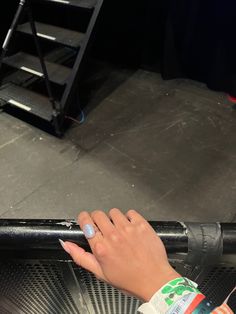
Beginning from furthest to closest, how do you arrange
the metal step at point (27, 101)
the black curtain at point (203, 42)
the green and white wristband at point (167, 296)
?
the black curtain at point (203, 42)
the metal step at point (27, 101)
the green and white wristband at point (167, 296)

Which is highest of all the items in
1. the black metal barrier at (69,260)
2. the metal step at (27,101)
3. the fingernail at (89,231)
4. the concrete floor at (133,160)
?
the fingernail at (89,231)

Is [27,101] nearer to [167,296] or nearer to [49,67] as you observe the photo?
[49,67]

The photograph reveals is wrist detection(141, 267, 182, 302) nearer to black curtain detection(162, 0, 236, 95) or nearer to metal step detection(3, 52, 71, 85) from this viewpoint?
metal step detection(3, 52, 71, 85)

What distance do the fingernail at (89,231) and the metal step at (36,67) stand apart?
5.54 ft

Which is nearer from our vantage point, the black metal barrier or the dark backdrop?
the black metal barrier

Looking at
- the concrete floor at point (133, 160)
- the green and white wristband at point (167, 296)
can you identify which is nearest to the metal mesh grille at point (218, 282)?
the green and white wristband at point (167, 296)

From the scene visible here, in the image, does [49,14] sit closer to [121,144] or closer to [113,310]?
[121,144]

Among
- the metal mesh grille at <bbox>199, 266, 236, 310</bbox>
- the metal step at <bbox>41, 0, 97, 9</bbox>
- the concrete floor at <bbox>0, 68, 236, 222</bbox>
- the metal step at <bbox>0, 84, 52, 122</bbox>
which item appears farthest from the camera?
the metal step at <bbox>0, 84, 52, 122</bbox>

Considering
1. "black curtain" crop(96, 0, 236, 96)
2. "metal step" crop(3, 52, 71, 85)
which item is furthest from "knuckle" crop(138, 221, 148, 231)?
"black curtain" crop(96, 0, 236, 96)

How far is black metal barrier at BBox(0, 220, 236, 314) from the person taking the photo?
0.61 meters

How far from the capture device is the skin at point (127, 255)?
1.86 ft

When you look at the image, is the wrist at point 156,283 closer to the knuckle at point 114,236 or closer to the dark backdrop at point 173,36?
the knuckle at point 114,236

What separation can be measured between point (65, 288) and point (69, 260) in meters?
0.20

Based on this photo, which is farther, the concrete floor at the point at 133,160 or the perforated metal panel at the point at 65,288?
the concrete floor at the point at 133,160
